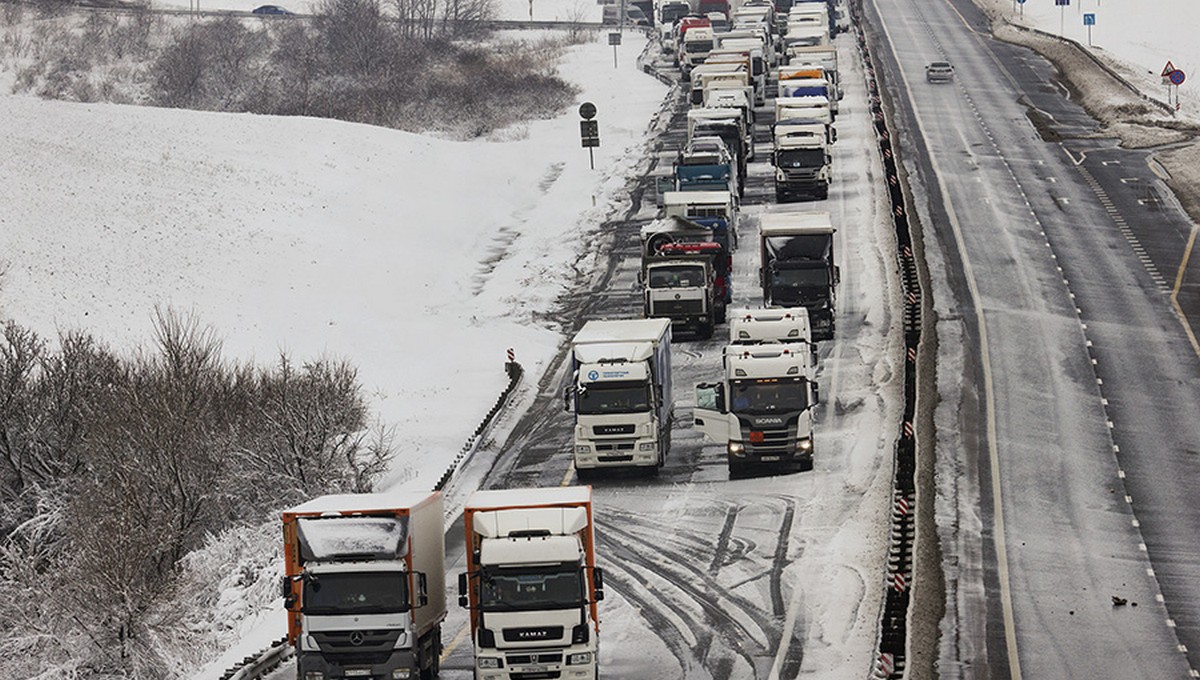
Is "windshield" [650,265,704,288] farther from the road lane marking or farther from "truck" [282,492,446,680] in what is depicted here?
"truck" [282,492,446,680]

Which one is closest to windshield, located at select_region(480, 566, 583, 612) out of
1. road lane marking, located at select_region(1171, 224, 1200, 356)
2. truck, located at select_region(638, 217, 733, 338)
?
truck, located at select_region(638, 217, 733, 338)

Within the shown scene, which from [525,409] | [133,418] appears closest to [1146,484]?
[525,409]

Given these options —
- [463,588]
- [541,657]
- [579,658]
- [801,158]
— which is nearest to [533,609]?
[541,657]

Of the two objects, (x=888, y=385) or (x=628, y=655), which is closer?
(x=628, y=655)

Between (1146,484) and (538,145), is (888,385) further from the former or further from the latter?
(538,145)

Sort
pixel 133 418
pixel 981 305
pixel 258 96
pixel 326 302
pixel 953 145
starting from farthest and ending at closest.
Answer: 1. pixel 258 96
2. pixel 953 145
3. pixel 326 302
4. pixel 981 305
5. pixel 133 418

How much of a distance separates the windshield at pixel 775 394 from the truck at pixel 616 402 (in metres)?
2.19

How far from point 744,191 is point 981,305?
21.0 metres

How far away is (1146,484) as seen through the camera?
40.2 metres

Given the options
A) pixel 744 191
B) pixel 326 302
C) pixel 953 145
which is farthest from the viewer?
pixel 953 145

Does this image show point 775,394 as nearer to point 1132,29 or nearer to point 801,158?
point 801,158

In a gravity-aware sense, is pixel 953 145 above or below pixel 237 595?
above

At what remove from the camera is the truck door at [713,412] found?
A: 140 feet

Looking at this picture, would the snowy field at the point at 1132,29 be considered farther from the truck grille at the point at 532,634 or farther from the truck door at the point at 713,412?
the truck grille at the point at 532,634
